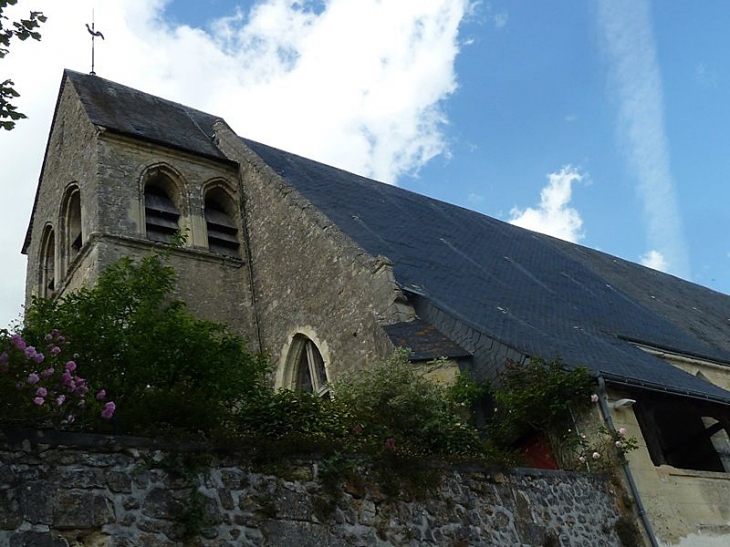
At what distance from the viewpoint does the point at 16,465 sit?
13.3 feet

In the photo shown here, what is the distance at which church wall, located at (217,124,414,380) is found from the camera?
995cm

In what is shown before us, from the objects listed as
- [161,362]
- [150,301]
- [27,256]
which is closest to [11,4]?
[161,362]

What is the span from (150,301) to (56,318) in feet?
3.77

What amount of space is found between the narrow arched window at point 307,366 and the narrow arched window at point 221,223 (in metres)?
A: 2.82

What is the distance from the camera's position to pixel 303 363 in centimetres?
1221

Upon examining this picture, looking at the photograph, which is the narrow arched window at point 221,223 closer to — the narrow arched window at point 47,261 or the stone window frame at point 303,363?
the stone window frame at point 303,363

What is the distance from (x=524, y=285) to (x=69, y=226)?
8.77 meters

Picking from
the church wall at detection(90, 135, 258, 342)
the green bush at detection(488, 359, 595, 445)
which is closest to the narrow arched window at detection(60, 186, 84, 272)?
the church wall at detection(90, 135, 258, 342)

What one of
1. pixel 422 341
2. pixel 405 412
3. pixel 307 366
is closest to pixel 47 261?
pixel 307 366

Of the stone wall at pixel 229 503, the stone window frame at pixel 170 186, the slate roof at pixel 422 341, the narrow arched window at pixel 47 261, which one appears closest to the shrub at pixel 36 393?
the stone wall at pixel 229 503

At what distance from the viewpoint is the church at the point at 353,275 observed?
8797mm

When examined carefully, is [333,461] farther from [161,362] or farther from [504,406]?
[504,406]

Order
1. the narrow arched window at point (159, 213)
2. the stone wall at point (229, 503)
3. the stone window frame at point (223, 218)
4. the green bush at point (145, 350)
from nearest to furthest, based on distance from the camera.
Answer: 1. the stone wall at point (229, 503)
2. the green bush at point (145, 350)
3. the narrow arched window at point (159, 213)
4. the stone window frame at point (223, 218)

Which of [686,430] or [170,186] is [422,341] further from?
[170,186]
